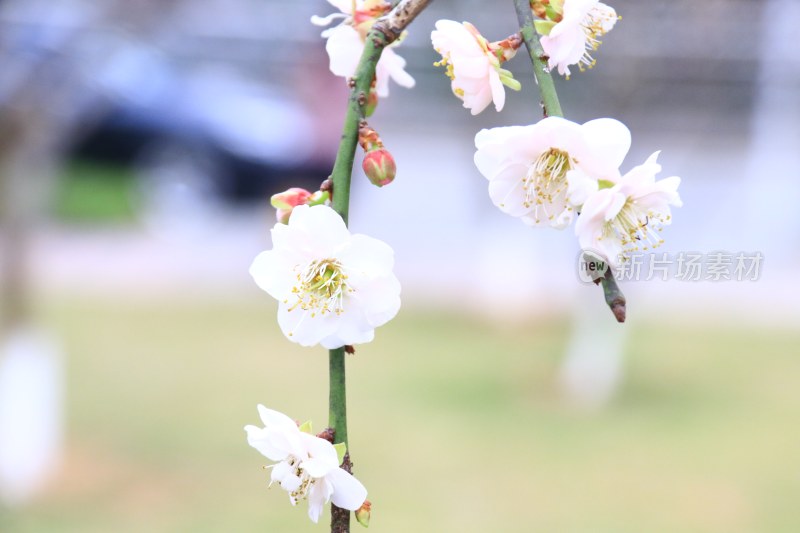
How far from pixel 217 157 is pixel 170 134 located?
63 cm

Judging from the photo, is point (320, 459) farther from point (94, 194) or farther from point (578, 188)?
point (94, 194)

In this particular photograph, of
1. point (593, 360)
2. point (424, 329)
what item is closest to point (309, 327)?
point (593, 360)

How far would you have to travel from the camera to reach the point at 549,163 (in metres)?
0.79

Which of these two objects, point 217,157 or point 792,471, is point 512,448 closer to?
point 792,471

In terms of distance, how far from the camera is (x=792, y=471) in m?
4.64

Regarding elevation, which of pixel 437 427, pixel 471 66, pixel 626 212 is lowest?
pixel 437 427

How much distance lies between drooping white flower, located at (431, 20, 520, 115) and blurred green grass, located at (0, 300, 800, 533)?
8.44ft

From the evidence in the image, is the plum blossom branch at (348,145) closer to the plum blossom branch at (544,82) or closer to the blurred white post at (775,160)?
the plum blossom branch at (544,82)

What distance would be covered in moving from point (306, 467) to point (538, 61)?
1.12 ft

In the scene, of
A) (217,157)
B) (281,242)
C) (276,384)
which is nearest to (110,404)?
(276,384)

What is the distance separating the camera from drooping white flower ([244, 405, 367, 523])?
729 mm

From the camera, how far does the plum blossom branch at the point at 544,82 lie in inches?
25.9

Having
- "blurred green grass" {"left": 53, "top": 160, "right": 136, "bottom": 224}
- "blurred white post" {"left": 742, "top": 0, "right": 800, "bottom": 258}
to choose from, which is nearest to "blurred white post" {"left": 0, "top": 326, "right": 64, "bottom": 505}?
"blurred green grass" {"left": 53, "top": 160, "right": 136, "bottom": 224}

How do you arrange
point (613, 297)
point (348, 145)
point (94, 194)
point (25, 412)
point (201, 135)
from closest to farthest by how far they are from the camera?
point (613, 297) < point (348, 145) < point (25, 412) < point (201, 135) < point (94, 194)
